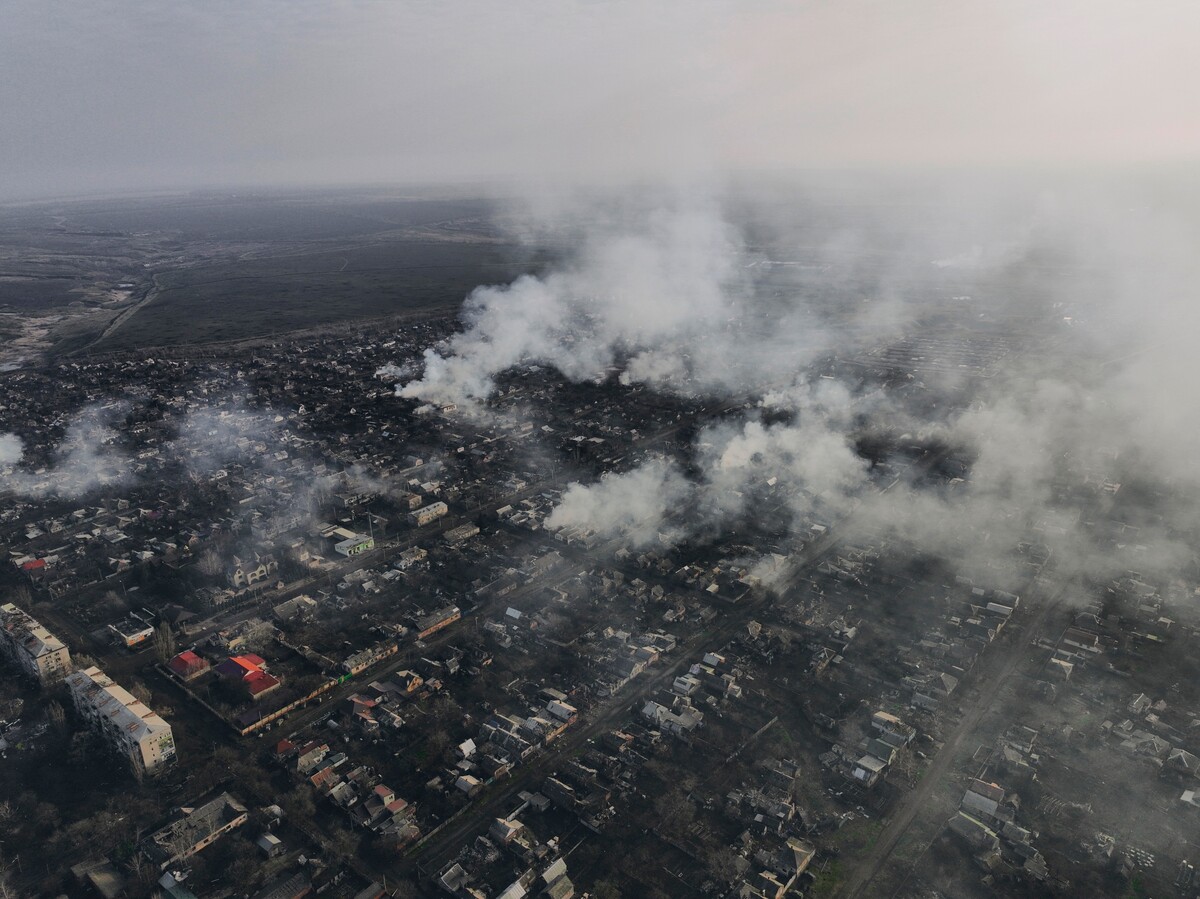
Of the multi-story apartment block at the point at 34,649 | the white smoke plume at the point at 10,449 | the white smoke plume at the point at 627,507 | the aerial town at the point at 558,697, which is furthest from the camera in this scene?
the white smoke plume at the point at 10,449

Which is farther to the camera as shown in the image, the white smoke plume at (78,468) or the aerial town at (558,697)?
the white smoke plume at (78,468)

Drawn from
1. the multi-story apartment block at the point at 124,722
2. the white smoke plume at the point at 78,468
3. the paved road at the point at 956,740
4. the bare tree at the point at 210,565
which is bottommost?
the paved road at the point at 956,740

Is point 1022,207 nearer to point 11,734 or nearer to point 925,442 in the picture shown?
point 925,442

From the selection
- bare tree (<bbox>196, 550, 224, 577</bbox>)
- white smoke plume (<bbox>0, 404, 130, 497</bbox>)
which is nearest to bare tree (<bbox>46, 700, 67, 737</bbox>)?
bare tree (<bbox>196, 550, 224, 577</bbox>)

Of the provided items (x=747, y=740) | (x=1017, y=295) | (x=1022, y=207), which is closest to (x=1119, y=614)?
Result: (x=747, y=740)

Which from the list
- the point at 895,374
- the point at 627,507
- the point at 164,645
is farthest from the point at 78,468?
the point at 895,374

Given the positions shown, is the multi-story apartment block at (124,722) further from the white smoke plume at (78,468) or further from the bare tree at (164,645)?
the white smoke plume at (78,468)

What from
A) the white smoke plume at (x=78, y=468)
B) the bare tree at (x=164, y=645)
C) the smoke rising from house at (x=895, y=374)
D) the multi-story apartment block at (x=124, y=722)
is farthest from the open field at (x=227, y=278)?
the multi-story apartment block at (x=124, y=722)
